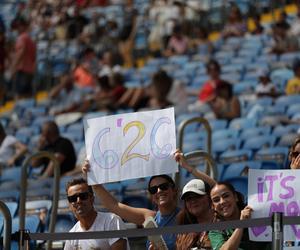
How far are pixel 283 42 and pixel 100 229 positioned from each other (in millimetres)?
9576

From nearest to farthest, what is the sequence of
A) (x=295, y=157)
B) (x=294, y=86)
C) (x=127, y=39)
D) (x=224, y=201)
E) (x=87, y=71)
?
(x=224, y=201) → (x=295, y=157) → (x=294, y=86) → (x=87, y=71) → (x=127, y=39)

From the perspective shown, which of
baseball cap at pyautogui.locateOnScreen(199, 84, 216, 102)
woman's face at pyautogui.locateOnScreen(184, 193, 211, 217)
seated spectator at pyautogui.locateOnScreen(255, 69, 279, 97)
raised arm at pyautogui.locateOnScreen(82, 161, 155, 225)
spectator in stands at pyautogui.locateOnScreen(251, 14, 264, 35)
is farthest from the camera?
spectator in stands at pyautogui.locateOnScreen(251, 14, 264, 35)

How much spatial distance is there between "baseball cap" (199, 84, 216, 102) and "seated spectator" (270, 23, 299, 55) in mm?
2003

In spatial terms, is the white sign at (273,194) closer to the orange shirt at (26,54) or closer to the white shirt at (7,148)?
the white shirt at (7,148)

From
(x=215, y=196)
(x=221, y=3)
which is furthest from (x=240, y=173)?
(x=221, y=3)

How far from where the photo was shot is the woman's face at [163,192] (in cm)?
829

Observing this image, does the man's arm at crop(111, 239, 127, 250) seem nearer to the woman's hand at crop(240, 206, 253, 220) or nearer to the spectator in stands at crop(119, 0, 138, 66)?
the woman's hand at crop(240, 206, 253, 220)

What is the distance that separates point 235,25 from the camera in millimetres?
19078

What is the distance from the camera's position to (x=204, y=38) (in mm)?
19344

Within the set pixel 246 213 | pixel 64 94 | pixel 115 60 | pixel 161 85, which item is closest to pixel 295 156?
Result: pixel 246 213

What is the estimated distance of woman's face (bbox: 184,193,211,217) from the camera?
7992mm

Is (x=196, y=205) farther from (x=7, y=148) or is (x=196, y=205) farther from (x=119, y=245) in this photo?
(x=7, y=148)

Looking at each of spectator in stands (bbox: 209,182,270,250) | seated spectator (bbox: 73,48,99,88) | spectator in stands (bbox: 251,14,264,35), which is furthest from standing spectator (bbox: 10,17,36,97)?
spectator in stands (bbox: 209,182,270,250)

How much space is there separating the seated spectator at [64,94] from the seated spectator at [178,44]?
1.73 m
